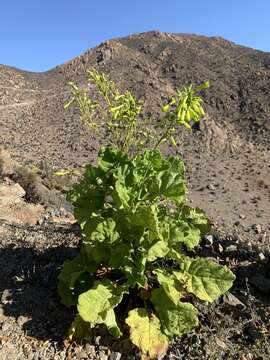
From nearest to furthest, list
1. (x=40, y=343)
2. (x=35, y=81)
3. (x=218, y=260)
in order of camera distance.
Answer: (x=40, y=343) → (x=218, y=260) → (x=35, y=81)

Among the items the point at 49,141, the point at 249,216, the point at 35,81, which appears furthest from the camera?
the point at 35,81

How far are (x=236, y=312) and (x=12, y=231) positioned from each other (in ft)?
9.61

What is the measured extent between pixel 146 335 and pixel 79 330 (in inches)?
21.6

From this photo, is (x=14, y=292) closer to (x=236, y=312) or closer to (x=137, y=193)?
(x=137, y=193)

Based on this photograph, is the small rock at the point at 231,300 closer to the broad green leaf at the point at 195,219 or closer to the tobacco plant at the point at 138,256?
the tobacco plant at the point at 138,256

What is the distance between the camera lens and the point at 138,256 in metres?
3.60

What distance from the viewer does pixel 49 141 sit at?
80.2 ft

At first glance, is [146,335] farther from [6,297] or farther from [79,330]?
[6,297]

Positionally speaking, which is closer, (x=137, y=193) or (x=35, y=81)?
(x=137, y=193)

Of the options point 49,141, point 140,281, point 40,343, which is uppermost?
point 140,281

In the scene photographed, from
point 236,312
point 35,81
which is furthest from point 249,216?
point 35,81

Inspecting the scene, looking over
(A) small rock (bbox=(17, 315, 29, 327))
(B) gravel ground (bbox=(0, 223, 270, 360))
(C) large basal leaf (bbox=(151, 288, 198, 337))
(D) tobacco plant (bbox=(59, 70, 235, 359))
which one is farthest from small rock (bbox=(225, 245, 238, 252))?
(A) small rock (bbox=(17, 315, 29, 327))

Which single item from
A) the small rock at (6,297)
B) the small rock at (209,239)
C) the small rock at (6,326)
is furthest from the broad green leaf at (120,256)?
the small rock at (209,239)

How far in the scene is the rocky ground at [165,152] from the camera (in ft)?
12.1
